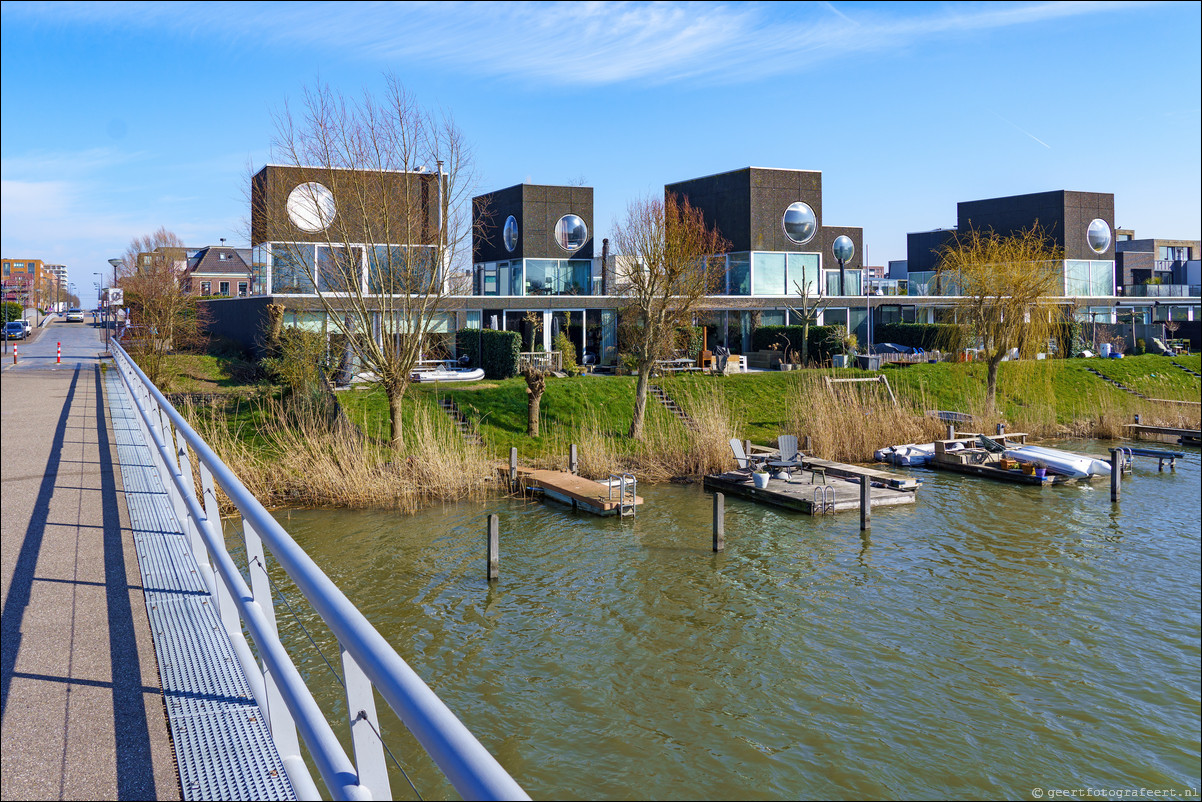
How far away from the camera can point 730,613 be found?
11.7 m

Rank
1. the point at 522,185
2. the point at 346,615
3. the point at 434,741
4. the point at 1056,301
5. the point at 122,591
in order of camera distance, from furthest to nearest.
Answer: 1. the point at 522,185
2. the point at 1056,301
3. the point at 122,591
4. the point at 346,615
5. the point at 434,741

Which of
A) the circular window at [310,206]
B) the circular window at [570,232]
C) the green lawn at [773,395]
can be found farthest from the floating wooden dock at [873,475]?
the circular window at [570,232]

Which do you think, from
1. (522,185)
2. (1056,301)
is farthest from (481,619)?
(522,185)

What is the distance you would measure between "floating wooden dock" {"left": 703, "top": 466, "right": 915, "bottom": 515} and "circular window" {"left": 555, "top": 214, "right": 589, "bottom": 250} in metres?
22.5

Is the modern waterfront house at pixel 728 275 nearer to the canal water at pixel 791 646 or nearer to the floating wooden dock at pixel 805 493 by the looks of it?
the floating wooden dock at pixel 805 493

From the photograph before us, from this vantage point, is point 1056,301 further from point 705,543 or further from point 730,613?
point 730,613

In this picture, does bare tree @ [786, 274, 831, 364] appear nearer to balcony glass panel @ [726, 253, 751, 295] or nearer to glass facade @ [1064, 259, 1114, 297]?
balcony glass panel @ [726, 253, 751, 295]

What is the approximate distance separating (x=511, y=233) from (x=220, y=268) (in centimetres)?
4005

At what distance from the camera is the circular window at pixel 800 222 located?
3891cm

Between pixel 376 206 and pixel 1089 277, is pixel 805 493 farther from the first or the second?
pixel 1089 277

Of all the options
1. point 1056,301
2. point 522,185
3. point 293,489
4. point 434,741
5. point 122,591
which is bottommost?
point 293,489

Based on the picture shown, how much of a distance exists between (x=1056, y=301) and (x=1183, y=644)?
62.6 ft

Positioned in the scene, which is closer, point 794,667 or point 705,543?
point 794,667

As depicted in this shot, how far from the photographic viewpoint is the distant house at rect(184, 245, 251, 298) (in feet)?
222
